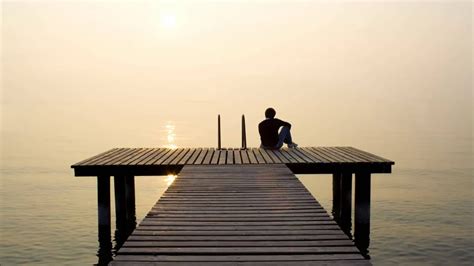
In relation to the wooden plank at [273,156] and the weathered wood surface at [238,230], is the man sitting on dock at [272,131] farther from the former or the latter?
the weathered wood surface at [238,230]

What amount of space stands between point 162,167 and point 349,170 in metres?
4.57

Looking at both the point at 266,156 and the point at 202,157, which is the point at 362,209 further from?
the point at 202,157

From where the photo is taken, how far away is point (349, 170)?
14070 mm

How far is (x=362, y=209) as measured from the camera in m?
15.5

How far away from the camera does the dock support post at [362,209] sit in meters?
15.1

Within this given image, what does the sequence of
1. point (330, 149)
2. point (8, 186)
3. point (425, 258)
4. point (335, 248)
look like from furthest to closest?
point (8, 186) < point (330, 149) < point (425, 258) < point (335, 248)

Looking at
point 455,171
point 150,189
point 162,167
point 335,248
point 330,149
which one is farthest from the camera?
point 455,171

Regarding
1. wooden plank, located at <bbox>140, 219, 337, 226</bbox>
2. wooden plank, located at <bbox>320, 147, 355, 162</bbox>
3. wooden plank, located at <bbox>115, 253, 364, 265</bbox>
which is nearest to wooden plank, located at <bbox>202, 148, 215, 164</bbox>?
wooden plank, located at <bbox>320, 147, 355, 162</bbox>

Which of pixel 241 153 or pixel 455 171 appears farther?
pixel 455 171

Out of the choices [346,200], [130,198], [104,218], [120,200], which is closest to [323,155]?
[346,200]

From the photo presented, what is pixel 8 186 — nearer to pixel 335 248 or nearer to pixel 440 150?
pixel 335 248

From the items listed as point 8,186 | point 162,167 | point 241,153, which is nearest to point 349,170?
point 241,153

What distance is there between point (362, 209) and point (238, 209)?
798 centimetres

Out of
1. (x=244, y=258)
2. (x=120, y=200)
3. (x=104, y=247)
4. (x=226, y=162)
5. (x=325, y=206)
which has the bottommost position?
(x=325, y=206)
